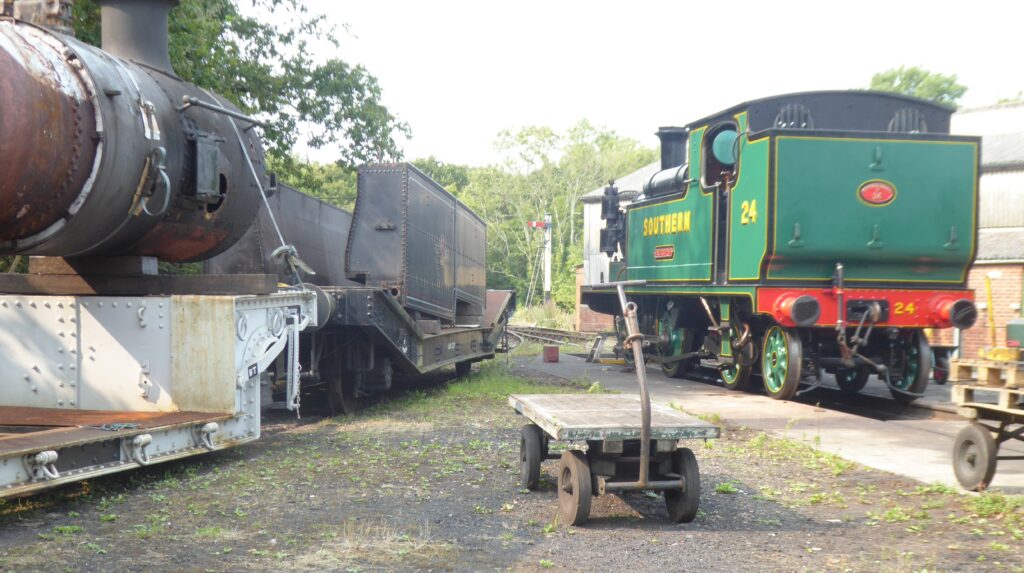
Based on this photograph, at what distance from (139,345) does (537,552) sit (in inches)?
138

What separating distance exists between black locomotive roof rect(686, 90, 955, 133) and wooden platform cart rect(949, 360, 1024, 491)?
5.72 metres

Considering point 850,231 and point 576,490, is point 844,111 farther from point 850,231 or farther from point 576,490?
point 576,490

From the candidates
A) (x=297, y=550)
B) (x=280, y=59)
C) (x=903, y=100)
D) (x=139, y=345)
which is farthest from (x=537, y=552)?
(x=280, y=59)

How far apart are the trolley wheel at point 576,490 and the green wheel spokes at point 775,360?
6.20m

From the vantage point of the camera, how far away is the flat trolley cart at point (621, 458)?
5238 mm

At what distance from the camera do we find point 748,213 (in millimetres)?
11070

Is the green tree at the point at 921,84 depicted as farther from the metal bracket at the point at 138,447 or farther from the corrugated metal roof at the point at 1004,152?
the metal bracket at the point at 138,447

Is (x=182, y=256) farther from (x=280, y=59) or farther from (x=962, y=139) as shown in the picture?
(x=280, y=59)

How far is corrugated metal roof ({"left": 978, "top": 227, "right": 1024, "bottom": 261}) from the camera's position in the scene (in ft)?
65.4

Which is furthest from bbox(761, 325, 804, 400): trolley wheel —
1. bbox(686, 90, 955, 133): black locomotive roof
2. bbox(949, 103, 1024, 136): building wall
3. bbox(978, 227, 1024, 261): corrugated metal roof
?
bbox(949, 103, 1024, 136): building wall

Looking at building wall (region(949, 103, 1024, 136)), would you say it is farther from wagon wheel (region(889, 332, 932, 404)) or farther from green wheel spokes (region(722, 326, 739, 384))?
wagon wheel (region(889, 332, 932, 404))

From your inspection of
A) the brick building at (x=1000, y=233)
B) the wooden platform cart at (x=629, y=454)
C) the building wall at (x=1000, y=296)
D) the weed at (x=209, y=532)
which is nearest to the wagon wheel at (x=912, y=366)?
the wooden platform cart at (x=629, y=454)

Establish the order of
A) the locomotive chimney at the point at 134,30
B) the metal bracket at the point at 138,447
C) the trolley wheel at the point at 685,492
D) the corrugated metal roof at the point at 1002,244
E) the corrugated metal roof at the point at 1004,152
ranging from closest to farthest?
the trolley wheel at the point at 685,492 → the metal bracket at the point at 138,447 → the locomotive chimney at the point at 134,30 → the corrugated metal roof at the point at 1002,244 → the corrugated metal roof at the point at 1004,152

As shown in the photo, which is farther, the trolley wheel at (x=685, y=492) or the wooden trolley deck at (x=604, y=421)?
the trolley wheel at (x=685, y=492)
